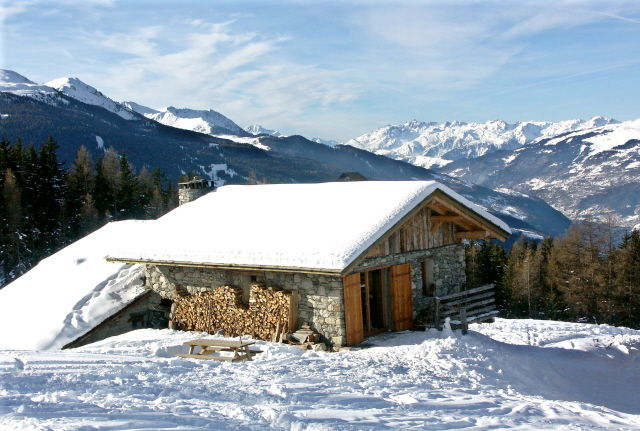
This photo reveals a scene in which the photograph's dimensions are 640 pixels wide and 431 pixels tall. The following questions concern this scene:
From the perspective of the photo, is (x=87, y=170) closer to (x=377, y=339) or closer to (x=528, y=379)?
(x=377, y=339)

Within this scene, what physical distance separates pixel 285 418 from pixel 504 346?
8688mm

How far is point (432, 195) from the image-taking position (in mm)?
16344

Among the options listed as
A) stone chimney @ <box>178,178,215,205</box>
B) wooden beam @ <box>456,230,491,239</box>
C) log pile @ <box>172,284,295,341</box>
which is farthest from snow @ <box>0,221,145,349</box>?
wooden beam @ <box>456,230,491,239</box>

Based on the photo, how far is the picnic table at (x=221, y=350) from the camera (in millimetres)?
13161

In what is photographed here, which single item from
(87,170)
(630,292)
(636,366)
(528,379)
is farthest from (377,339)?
(87,170)

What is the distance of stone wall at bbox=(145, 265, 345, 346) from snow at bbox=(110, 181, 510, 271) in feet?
2.48

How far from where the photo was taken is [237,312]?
16.0 metres

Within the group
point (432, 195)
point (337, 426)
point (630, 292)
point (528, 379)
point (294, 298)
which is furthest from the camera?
point (630, 292)

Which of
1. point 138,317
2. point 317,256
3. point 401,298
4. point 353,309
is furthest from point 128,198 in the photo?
point 317,256

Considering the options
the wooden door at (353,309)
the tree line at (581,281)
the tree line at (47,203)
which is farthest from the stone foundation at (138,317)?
the tree line at (581,281)

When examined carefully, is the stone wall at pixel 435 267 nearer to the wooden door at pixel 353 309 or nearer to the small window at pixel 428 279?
the small window at pixel 428 279

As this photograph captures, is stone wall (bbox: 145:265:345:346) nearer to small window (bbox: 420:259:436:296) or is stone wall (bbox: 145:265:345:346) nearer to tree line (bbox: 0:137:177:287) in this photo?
small window (bbox: 420:259:436:296)

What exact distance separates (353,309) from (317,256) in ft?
5.93

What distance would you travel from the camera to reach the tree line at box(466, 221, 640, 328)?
40031 mm
